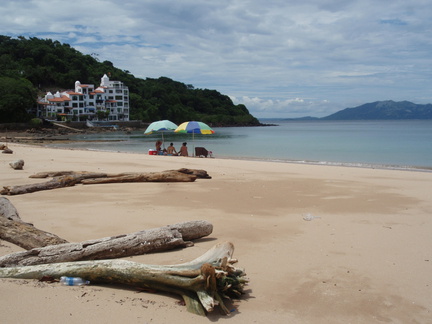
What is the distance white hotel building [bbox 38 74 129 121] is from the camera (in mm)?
100000

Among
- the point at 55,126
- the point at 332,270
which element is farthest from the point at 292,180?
the point at 55,126

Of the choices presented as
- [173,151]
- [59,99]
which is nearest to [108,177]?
[173,151]

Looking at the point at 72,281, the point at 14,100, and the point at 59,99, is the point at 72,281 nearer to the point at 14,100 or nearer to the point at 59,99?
the point at 14,100

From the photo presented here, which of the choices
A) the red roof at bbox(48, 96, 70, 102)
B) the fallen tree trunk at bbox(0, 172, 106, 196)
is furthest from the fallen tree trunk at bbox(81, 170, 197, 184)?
the red roof at bbox(48, 96, 70, 102)

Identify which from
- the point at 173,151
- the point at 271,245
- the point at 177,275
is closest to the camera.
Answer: the point at 177,275

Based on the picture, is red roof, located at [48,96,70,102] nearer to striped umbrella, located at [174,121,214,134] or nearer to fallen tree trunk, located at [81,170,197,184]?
striped umbrella, located at [174,121,214,134]

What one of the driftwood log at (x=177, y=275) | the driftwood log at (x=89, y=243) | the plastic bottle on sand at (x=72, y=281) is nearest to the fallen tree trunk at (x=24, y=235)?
the driftwood log at (x=89, y=243)

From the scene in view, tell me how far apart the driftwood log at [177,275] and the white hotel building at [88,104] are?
100m

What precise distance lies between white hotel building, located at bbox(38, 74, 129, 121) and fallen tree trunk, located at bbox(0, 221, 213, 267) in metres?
99.2

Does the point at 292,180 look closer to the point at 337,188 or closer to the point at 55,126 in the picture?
the point at 337,188

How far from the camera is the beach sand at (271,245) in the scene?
11.6 feet

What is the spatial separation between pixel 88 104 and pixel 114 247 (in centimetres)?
10974

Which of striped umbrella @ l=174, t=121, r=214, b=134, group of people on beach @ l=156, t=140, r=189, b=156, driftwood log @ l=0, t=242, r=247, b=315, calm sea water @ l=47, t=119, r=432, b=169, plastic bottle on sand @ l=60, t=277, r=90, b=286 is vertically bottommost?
calm sea water @ l=47, t=119, r=432, b=169

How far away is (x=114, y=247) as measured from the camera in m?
4.61
